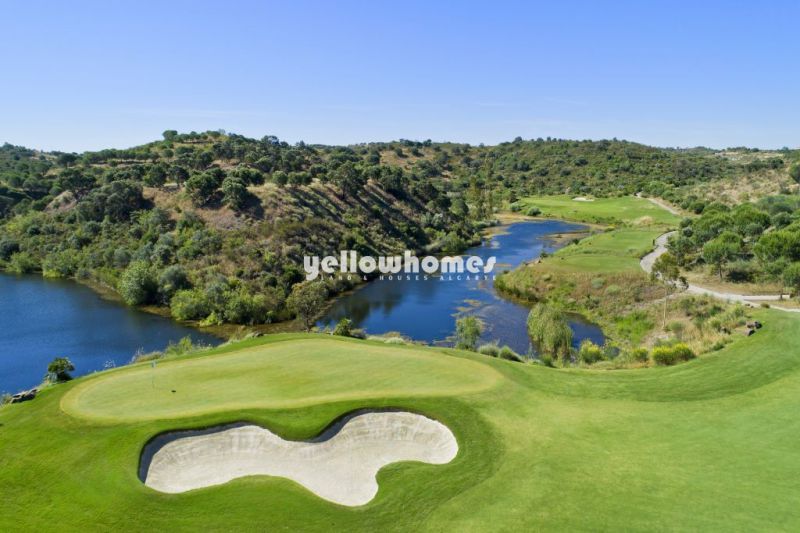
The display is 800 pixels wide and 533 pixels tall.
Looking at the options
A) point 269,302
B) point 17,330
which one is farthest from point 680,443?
point 17,330

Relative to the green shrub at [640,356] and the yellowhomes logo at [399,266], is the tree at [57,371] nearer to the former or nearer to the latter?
the green shrub at [640,356]

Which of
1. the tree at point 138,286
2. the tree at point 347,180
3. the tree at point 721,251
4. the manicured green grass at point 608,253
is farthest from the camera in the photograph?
the tree at point 347,180

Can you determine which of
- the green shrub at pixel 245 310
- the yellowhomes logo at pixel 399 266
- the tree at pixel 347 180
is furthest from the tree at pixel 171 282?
the tree at pixel 347 180

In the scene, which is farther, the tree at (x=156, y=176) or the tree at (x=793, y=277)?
the tree at (x=156, y=176)

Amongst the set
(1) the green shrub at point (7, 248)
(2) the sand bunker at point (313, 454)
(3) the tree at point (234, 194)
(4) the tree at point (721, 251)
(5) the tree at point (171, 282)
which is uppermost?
(3) the tree at point (234, 194)

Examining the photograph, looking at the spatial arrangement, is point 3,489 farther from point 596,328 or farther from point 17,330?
point 596,328

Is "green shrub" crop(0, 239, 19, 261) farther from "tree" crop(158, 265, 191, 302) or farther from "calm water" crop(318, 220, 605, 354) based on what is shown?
"calm water" crop(318, 220, 605, 354)
